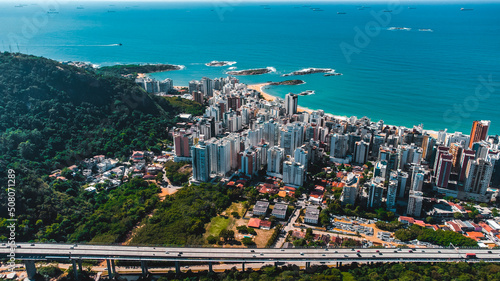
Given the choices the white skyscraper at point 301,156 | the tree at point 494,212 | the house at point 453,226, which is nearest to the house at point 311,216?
the white skyscraper at point 301,156

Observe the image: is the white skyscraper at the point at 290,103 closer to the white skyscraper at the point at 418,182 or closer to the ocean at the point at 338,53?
the ocean at the point at 338,53

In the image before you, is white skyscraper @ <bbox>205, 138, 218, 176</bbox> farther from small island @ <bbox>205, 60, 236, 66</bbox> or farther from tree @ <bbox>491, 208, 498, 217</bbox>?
small island @ <bbox>205, 60, 236, 66</bbox>

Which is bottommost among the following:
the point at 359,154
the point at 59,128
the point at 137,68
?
the point at 359,154

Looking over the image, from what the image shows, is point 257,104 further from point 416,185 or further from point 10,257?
point 10,257

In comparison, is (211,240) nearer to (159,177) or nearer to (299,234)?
(299,234)

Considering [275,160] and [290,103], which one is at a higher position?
[290,103]

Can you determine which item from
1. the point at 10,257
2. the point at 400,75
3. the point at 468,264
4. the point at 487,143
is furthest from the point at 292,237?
the point at 400,75

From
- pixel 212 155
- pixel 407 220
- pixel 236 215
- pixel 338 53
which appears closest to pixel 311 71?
pixel 338 53
